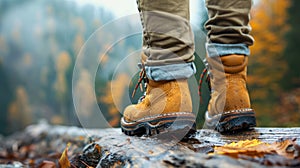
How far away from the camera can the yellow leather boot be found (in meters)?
1.77

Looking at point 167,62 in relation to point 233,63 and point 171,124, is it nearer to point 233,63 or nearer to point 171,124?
point 171,124

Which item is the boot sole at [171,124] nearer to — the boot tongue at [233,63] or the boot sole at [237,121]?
the boot sole at [237,121]

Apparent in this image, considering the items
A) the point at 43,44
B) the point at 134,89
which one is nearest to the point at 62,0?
the point at 43,44

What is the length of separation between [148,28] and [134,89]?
17.0 inches

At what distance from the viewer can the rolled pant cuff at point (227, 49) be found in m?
1.79

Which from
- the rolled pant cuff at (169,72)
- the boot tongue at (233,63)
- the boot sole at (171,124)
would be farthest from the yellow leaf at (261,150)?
the boot tongue at (233,63)

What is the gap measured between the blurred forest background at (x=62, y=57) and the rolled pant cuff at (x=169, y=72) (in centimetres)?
599

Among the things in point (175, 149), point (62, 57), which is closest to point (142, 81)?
point (175, 149)

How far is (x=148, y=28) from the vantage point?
5.37 feet

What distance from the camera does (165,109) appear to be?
163 cm

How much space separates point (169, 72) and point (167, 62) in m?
0.05

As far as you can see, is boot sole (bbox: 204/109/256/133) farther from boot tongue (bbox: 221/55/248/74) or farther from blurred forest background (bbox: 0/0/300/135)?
blurred forest background (bbox: 0/0/300/135)

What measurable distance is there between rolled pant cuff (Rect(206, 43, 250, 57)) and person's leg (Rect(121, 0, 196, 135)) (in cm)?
20

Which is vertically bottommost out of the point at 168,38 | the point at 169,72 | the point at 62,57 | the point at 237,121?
the point at 62,57
